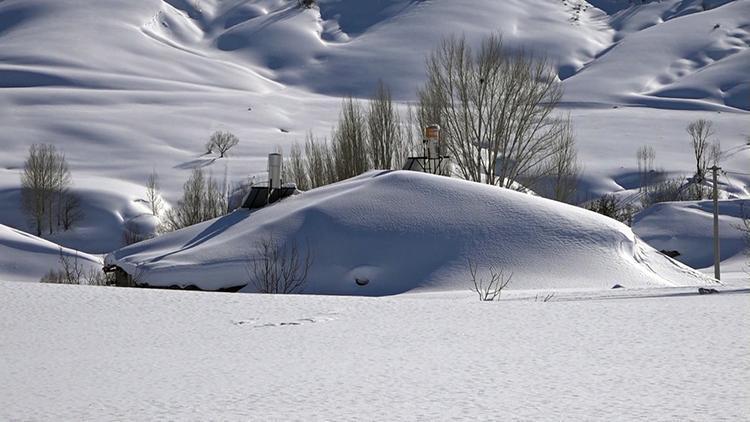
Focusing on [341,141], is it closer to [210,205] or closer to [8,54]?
[210,205]

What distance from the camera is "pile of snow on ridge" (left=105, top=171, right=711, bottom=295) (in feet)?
59.4

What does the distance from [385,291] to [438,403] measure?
43.0 ft

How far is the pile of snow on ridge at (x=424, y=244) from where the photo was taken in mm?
18094

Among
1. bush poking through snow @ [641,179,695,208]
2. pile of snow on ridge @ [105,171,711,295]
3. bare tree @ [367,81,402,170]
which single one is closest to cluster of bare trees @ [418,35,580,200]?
bare tree @ [367,81,402,170]

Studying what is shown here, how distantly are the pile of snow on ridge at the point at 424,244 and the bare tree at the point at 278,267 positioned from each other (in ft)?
0.59

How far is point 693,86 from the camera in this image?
102250mm

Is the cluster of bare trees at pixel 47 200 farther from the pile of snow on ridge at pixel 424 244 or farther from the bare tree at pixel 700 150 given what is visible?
the bare tree at pixel 700 150

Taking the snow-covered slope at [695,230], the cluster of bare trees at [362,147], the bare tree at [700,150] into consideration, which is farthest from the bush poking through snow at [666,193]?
the cluster of bare trees at [362,147]

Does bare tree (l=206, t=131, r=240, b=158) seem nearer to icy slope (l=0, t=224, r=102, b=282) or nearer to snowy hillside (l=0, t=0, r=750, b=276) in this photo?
snowy hillside (l=0, t=0, r=750, b=276)

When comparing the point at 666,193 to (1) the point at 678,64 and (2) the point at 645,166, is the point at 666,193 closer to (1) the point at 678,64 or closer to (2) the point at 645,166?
(2) the point at 645,166

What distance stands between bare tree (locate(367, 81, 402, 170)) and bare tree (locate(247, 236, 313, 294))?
1697cm

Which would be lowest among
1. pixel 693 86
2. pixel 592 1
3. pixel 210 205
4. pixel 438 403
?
pixel 438 403

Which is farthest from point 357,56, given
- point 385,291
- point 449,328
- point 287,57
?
point 449,328

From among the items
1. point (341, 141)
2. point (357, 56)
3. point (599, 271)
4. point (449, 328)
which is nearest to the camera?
point (449, 328)
